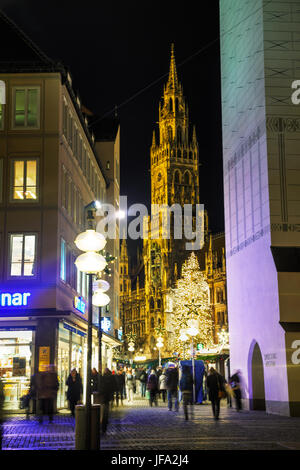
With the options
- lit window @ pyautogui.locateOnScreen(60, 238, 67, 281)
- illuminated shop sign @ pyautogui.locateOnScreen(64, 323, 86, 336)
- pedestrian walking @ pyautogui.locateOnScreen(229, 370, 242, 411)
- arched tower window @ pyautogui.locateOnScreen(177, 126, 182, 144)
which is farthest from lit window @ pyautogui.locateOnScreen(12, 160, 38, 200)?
arched tower window @ pyautogui.locateOnScreen(177, 126, 182, 144)

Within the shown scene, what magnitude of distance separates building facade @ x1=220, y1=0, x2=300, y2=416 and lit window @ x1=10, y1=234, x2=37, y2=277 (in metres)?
8.74

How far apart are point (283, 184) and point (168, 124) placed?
102811mm

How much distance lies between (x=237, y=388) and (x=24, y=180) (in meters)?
12.1

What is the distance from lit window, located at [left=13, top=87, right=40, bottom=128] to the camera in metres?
29.1

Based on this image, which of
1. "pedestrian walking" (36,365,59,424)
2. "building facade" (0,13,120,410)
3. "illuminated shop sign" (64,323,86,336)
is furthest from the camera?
"illuminated shop sign" (64,323,86,336)

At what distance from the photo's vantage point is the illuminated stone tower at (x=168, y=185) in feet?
395

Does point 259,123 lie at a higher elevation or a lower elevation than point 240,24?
lower

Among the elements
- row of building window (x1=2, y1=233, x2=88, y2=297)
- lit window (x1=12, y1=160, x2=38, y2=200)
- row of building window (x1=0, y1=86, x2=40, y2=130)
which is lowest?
row of building window (x1=2, y1=233, x2=88, y2=297)

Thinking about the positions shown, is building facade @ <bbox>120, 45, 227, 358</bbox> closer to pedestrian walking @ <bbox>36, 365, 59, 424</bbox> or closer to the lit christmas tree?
the lit christmas tree

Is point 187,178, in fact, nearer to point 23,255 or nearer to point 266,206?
point 23,255

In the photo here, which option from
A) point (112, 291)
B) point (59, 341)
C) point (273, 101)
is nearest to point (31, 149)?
point (59, 341)
